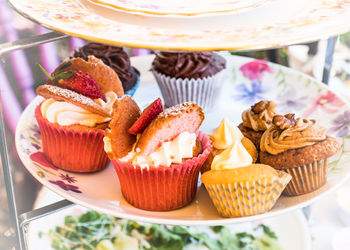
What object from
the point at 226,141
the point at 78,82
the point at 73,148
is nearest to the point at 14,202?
the point at 73,148

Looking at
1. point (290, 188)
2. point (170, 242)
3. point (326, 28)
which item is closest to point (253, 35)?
point (326, 28)

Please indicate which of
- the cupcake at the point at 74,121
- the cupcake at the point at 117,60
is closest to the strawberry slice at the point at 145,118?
the cupcake at the point at 74,121

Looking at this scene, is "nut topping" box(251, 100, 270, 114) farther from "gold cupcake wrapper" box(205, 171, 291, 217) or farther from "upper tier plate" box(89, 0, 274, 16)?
"upper tier plate" box(89, 0, 274, 16)

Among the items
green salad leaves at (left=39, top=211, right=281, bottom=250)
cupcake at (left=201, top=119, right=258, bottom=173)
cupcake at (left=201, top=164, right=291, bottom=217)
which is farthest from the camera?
green salad leaves at (left=39, top=211, right=281, bottom=250)

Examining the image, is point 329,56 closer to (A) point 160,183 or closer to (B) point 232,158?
(B) point 232,158

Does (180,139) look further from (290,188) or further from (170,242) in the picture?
(170,242)

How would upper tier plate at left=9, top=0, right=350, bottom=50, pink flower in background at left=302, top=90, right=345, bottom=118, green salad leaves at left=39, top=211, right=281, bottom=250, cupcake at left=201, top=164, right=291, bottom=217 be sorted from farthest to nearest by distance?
1. green salad leaves at left=39, top=211, right=281, bottom=250
2. pink flower in background at left=302, top=90, right=345, bottom=118
3. cupcake at left=201, top=164, right=291, bottom=217
4. upper tier plate at left=9, top=0, right=350, bottom=50

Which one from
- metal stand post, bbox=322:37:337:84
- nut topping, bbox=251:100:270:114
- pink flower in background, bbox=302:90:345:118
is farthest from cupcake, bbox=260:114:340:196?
metal stand post, bbox=322:37:337:84
